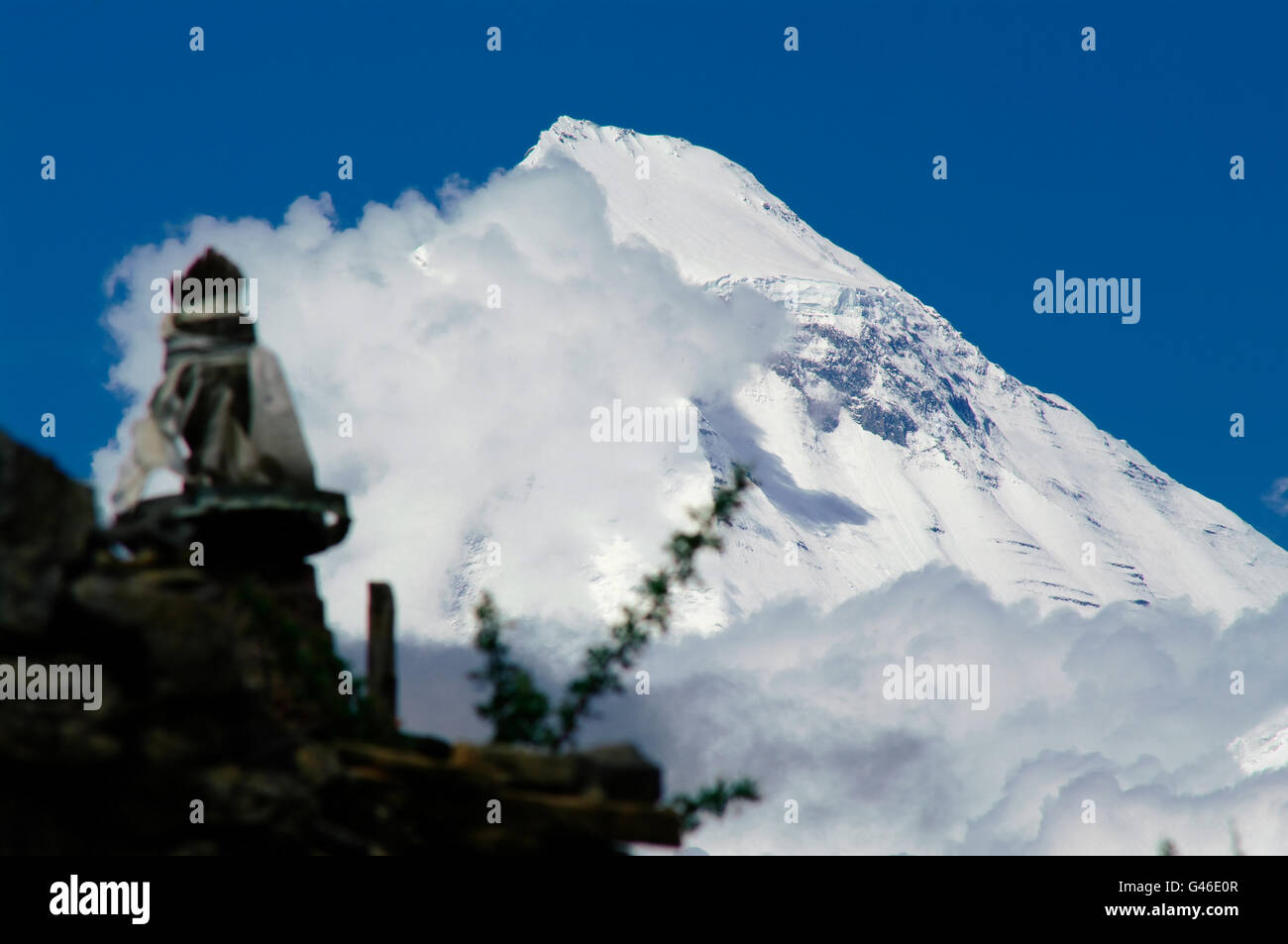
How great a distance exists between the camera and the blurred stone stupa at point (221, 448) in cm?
1642

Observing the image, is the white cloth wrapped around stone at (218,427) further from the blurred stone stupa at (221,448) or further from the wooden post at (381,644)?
the wooden post at (381,644)

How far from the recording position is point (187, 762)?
13.1m

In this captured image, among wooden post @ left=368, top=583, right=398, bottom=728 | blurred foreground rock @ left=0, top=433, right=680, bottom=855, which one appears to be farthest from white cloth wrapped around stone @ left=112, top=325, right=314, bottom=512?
blurred foreground rock @ left=0, top=433, right=680, bottom=855

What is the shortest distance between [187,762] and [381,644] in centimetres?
410

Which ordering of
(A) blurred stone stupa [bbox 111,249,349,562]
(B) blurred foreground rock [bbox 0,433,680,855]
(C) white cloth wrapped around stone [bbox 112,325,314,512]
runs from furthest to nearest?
(C) white cloth wrapped around stone [bbox 112,325,314,512] < (A) blurred stone stupa [bbox 111,249,349,562] < (B) blurred foreground rock [bbox 0,433,680,855]

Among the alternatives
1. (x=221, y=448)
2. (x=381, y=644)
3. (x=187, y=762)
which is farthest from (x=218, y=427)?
(x=187, y=762)

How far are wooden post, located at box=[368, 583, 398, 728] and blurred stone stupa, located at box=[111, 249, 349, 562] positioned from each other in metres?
0.74

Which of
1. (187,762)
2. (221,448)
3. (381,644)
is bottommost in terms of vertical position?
(187,762)

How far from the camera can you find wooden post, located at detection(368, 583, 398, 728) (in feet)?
55.3

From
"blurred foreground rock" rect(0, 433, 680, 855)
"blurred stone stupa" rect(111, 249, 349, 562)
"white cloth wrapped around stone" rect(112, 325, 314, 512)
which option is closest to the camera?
"blurred foreground rock" rect(0, 433, 680, 855)

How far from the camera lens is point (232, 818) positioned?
42.9 feet

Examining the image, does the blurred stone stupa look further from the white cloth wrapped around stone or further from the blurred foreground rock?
the blurred foreground rock

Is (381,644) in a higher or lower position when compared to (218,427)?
lower

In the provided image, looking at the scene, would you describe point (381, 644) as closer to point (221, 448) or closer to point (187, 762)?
point (221, 448)
